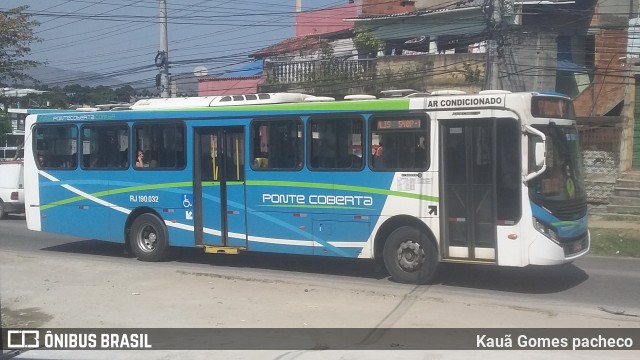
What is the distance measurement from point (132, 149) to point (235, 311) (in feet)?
18.6

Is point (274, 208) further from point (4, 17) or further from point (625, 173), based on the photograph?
point (4, 17)

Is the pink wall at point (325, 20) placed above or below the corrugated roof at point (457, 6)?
above

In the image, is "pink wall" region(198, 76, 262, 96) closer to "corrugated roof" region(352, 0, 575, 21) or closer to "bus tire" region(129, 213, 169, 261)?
"corrugated roof" region(352, 0, 575, 21)

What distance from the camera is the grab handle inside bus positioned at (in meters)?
10.1

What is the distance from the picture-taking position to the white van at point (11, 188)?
22969 millimetres

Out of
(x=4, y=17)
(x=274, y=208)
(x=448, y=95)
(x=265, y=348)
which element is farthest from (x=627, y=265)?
(x=4, y=17)

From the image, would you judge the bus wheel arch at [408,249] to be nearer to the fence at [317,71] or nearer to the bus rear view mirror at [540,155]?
the bus rear view mirror at [540,155]

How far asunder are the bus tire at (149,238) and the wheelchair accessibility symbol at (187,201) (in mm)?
725

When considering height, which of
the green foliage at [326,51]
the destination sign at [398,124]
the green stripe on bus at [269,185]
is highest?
the green foliage at [326,51]

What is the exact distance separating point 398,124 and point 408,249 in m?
1.95

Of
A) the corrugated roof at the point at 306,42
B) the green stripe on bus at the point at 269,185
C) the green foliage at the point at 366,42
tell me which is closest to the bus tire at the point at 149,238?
the green stripe on bus at the point at 269,185

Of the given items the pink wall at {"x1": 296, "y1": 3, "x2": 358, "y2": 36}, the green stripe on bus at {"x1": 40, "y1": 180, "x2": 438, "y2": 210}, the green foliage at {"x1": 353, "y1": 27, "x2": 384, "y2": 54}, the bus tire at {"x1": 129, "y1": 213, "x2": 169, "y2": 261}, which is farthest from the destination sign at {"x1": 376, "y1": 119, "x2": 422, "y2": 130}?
the pink wall at {"x1": 296, "y1": 3, "x2": 358, "y2": 36}

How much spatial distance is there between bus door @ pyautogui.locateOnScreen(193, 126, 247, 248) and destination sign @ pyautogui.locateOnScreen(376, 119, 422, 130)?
267 centimetres

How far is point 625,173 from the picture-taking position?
22.0m
